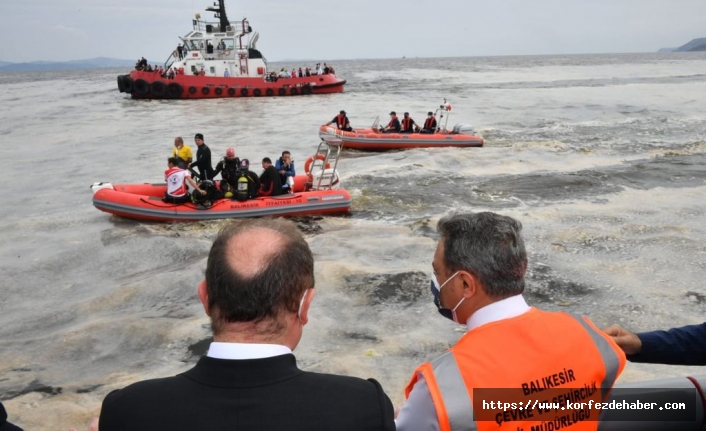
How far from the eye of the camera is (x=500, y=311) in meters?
1.78

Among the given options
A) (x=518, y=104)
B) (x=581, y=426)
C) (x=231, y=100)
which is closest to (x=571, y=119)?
(x=518, y=104)

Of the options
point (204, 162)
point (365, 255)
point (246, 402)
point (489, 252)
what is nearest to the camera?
point (246, 402)

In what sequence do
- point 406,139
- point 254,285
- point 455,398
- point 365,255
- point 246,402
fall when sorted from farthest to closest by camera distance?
point 406,139
point 365,255
point 455,398
point 254,285
point 246,402

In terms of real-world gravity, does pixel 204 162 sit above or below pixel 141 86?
below

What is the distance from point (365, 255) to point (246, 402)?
6439mm

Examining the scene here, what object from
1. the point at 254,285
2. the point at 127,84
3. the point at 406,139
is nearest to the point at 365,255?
the point at 254,285

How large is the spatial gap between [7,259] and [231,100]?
26657 millimetres

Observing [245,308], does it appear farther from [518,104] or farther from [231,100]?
[231,100]

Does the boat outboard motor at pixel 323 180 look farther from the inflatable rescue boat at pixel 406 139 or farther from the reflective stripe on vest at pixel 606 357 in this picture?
the reflective stripe on vest at pixel 606 357

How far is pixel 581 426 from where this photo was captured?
1700 mm

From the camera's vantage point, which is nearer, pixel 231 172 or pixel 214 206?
pixel 214 206

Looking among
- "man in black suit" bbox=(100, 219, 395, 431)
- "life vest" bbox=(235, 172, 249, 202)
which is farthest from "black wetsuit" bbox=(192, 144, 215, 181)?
"man in black suit" bbox=(100, 219, 395, 431)

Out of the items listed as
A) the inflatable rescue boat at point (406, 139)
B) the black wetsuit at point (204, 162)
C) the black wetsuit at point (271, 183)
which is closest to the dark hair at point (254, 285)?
the black wetsuit at point (271, 183)

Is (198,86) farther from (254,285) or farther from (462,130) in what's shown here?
(254,285)
